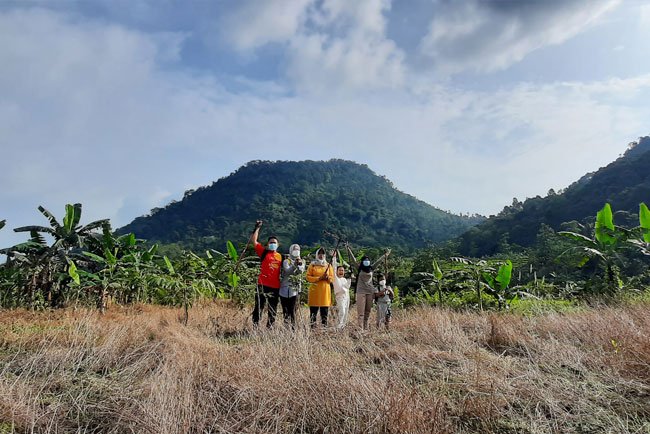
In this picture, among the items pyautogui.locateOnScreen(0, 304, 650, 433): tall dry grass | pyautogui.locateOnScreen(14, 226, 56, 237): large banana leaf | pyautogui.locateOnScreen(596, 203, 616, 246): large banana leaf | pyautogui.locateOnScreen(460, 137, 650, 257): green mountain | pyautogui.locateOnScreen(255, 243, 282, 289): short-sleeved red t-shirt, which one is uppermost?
pyautogui.locateOnScreen(460, 137, 650, 257): green mountain

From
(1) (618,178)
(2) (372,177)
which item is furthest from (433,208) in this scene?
(1) (618,178)

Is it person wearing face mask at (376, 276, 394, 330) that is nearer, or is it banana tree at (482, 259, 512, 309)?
person wearing face mask at (376, 276, 394, 330)

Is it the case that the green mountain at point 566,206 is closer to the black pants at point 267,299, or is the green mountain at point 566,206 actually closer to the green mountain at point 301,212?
the green mountain at point 301,212

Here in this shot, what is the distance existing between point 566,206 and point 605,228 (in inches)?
1620

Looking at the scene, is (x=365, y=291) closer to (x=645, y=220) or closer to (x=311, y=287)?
(x=311, y=287)

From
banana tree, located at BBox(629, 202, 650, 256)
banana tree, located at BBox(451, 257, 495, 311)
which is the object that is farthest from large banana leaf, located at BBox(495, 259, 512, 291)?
banana tree, located at BBox(629, 202, 650, 256)

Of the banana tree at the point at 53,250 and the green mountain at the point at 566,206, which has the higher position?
the green mountain at the point at 566,206

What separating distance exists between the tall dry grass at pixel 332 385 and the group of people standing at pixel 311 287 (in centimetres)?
165

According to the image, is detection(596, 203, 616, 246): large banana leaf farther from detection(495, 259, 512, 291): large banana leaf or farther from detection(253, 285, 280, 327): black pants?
detection(253, 285, 280, 327): black pants

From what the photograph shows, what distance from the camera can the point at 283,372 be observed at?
3.28 metres

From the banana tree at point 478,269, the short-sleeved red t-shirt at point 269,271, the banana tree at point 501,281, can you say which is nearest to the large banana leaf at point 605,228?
the banana tree at point 501,281

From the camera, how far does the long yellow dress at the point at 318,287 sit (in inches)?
259

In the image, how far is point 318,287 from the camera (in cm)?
662

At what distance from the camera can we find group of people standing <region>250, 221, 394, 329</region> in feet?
21.1
